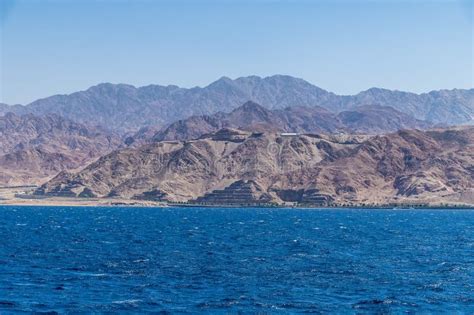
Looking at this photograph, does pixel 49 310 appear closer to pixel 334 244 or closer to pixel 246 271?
pixel 246 271

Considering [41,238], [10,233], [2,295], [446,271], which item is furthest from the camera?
[10,233]

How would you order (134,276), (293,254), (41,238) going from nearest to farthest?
(134,276) → (293,254) → (41,238)

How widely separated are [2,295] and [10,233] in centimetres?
9693

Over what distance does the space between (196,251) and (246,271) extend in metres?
28.8

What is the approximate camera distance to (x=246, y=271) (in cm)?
10188

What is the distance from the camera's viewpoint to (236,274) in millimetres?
98812

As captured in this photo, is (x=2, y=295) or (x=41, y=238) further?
(x=41, y=238)

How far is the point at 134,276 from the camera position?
96375 mm

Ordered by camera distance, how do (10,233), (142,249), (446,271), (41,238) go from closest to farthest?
(446,271) < (142,249) < (41,238) < (10,233)

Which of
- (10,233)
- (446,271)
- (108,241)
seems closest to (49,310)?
(446,271)

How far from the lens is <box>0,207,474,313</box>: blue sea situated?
256ft

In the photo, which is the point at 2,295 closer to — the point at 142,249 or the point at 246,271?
the point at 246,271

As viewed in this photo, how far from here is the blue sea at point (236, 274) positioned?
3076 inches

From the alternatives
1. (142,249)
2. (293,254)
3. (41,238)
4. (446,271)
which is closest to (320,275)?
(446,271)
